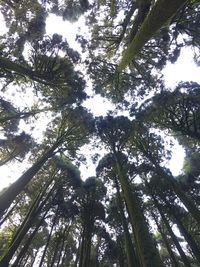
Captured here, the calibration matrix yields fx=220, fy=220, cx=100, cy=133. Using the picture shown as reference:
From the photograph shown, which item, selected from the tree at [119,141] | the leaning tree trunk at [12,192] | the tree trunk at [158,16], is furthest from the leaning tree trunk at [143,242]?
the tree trunk at [158,16]

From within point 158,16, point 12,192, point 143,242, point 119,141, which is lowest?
point 143,242

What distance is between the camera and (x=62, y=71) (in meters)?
14.7

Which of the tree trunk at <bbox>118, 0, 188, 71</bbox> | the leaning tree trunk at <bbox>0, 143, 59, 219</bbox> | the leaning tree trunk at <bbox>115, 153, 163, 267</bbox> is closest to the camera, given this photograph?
the tree trunk at <bbox>118, 0, 188, 71</bbox>

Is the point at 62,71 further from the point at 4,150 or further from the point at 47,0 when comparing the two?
the point at 4,150

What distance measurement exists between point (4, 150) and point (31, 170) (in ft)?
29.2

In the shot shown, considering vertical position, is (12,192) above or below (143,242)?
above

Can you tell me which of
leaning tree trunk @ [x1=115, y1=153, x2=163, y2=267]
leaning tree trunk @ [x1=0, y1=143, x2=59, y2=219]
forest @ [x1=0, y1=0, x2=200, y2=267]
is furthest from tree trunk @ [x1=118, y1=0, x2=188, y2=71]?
leaning tree trunk @ [x1=0, y1=143, x2=59, y2=219]

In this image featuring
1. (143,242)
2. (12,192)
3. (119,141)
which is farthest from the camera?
(119,141)

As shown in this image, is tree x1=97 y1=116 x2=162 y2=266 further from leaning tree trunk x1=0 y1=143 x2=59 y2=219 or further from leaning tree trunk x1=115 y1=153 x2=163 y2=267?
leaning tree trunk x1=0 y1=143 x2=59 y2=219

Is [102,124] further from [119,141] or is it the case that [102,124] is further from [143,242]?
[143,242]

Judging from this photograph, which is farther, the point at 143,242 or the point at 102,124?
the point at 102,124

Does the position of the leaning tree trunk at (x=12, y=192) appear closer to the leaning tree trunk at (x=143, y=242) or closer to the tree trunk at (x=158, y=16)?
the leaning tree trunk at (x=143, y=242)

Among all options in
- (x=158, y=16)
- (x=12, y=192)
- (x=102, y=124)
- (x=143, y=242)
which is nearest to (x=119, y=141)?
(x=102, y=124)

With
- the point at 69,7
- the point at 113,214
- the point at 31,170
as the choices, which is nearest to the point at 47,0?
the point at 69,7
